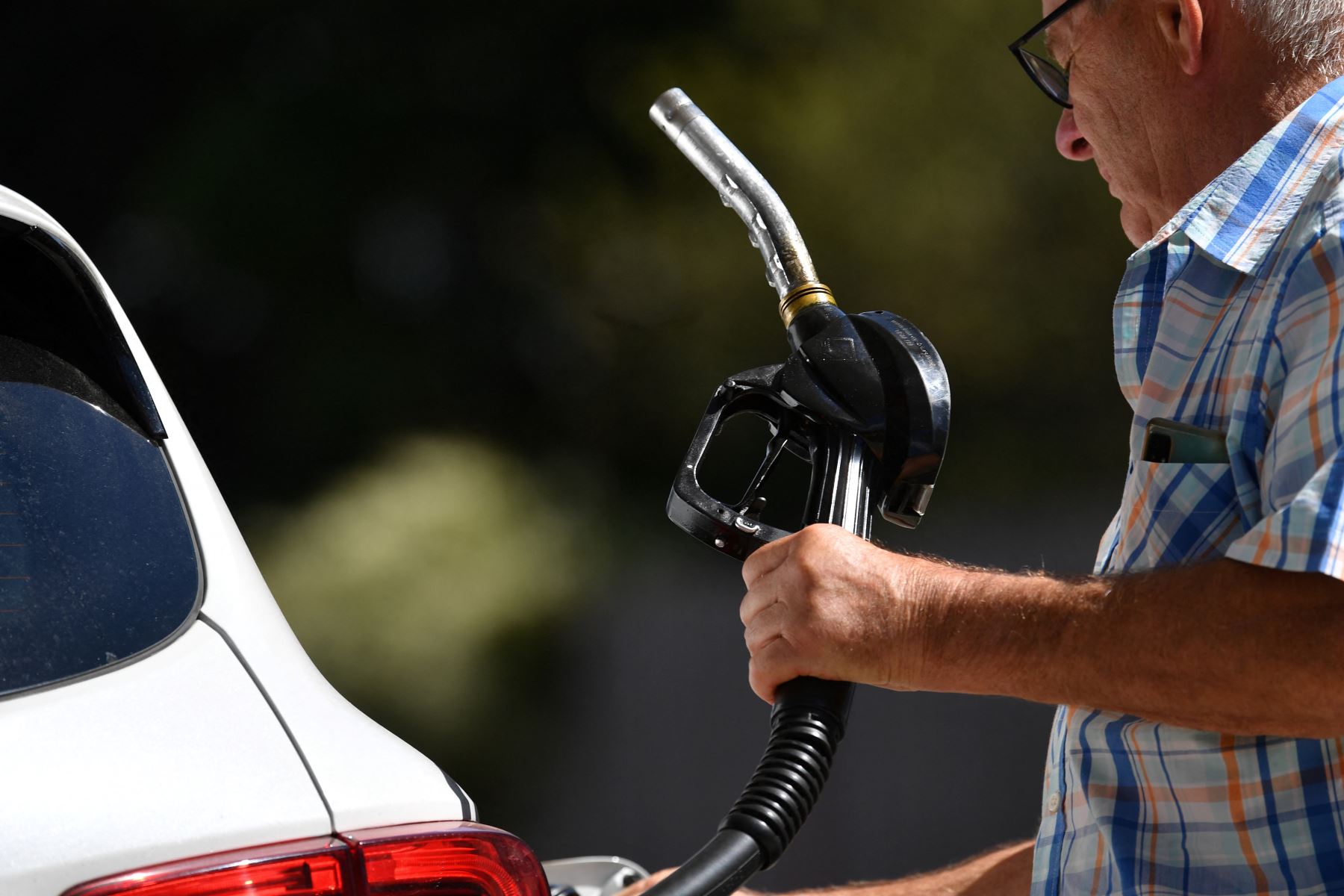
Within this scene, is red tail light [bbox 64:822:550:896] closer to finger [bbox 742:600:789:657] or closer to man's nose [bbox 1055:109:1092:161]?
Answer: finger [bbox 742:600:789:657]

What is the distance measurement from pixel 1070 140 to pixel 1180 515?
2.39 feet

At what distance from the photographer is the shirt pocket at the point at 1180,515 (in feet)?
3.66

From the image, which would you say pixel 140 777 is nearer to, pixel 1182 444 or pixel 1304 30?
pixel 1182 444

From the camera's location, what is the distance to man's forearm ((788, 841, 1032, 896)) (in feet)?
5.75

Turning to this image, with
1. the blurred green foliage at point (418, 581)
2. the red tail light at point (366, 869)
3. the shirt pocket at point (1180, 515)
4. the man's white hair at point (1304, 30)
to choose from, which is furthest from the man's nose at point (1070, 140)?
the blurred green foliage at point (418, 581)

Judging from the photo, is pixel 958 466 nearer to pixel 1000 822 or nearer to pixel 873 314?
pixel 1000 822

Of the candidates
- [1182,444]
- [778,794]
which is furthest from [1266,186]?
[778,794]

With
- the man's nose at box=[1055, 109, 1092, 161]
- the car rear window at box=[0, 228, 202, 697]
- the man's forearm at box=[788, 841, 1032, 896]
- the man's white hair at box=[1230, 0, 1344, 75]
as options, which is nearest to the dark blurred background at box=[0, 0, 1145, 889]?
the man's forearm at box=[788, 841, 1032, 896]

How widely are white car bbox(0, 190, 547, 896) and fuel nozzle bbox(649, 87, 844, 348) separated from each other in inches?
28.5

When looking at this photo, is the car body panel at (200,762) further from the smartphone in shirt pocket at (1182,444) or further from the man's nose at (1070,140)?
the man's nose at (1070,140)

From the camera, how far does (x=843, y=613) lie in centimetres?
117

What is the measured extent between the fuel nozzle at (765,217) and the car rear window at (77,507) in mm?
756

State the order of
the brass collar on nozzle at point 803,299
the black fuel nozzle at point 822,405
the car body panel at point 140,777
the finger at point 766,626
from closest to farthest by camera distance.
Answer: the car body panel at point 140,777
the finger at point 766,626
the black fuel nozzle at point 822,405
the brass collar on nozzle at point 803,299

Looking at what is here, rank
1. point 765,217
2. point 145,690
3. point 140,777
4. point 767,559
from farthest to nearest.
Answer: point 765,217, point 767,559, point 145,690, point 140,777
